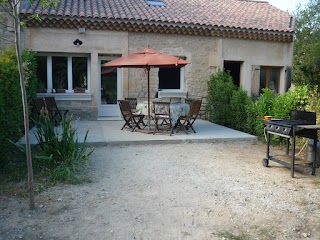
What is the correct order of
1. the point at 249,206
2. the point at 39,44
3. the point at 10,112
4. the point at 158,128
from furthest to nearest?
the point at 39,44 → the point at 158,128 → the point at 10,112 → the point at 249,206

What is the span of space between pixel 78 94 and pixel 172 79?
355cm

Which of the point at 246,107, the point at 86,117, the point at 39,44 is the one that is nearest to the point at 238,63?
the point at 246,107

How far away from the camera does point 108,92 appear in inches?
479

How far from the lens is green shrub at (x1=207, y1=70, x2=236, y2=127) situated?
10.6 meters

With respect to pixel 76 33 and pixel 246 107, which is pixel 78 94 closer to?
pixel 76 33

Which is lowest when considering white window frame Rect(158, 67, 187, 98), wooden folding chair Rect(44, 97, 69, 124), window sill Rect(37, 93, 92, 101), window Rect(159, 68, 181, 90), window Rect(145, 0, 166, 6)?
wooden folding chair Rect(44, 97, 69, 124)

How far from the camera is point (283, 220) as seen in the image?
3.78 metres

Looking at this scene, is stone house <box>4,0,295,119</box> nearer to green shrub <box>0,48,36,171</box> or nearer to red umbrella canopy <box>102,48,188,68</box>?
red umbrella canopy <box>102,48,188,68</box>

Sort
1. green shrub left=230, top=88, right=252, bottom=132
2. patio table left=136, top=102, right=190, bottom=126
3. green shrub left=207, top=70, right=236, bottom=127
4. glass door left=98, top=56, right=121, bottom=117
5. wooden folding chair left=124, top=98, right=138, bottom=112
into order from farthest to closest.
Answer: glass door left=98, top=56, right=121, bottom=117 → wooden folding chair left=124, top=98, right=138, bottom=112 → green shrub left=207, top=70, right=236, bottom=127 → green shrub left=230, top=88, right=252, bottom=132 → patio table left=136, top=102, right=190, bottom=126

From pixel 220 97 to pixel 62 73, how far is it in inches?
218

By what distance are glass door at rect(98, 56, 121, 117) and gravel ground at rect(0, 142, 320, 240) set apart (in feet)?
19.4

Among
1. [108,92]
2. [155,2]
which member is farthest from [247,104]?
[155,2]

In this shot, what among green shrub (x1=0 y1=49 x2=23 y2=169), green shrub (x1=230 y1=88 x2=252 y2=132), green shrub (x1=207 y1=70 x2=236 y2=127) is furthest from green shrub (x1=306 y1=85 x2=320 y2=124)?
green shrub (x1=0 y1=49 x2=23 y2=169)

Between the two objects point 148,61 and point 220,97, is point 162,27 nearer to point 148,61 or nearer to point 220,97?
point 220,97
